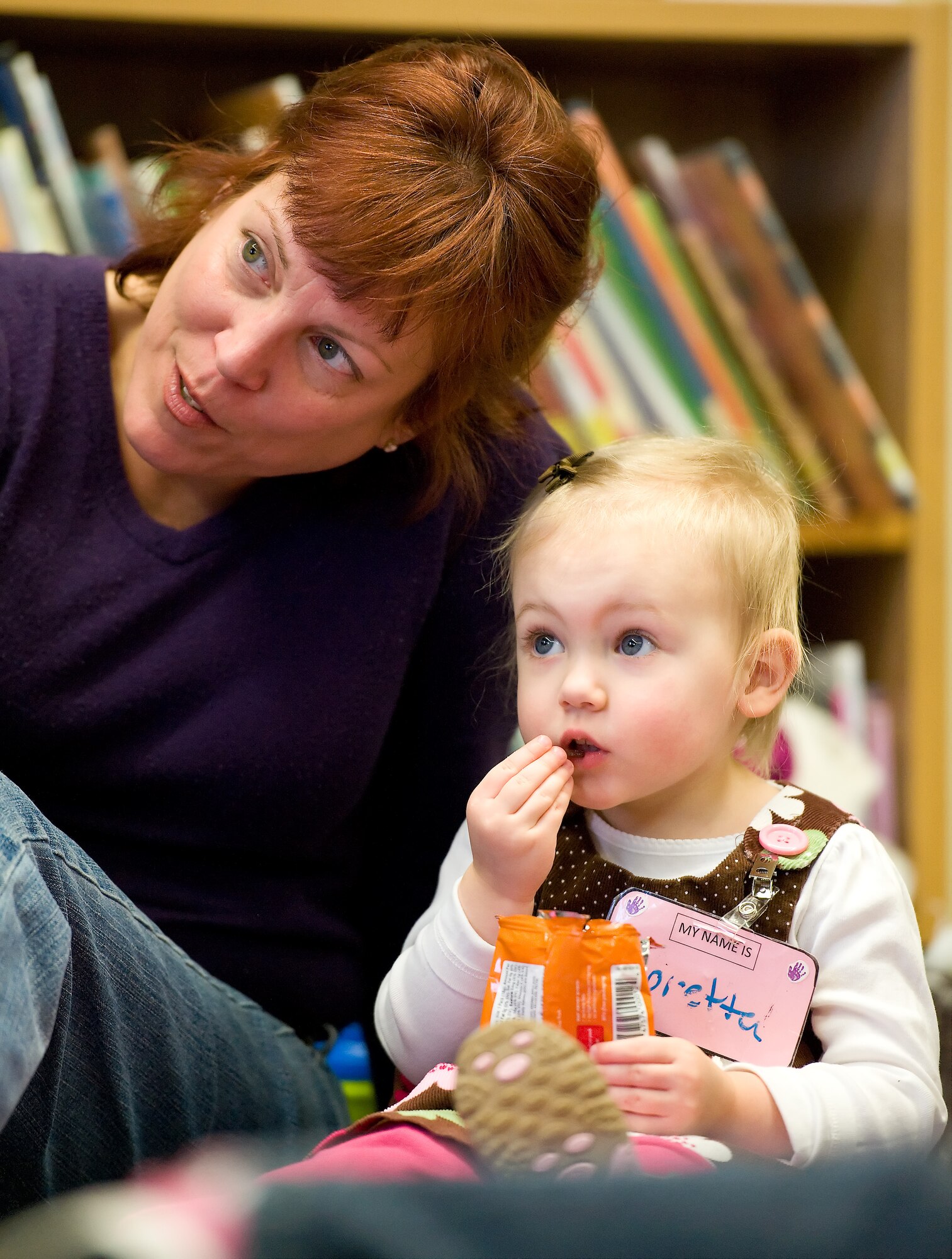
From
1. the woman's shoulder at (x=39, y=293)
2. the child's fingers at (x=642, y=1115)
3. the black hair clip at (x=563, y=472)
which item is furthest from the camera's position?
the woman's shoulder at (x=39, y=293)

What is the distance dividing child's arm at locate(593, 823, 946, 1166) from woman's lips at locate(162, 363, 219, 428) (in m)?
0.50

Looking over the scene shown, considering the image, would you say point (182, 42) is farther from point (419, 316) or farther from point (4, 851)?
point (4, 851)

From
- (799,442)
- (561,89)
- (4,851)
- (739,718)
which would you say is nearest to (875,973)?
(739,718)

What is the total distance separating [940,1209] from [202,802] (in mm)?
667

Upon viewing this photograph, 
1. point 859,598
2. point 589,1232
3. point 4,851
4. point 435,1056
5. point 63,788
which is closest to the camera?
point 589,1232

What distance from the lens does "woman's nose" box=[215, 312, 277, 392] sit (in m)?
0.83

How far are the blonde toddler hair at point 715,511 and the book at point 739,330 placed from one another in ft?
1.99

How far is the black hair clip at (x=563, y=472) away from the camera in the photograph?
2.81 ft

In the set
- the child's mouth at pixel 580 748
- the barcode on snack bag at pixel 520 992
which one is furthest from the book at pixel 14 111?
the barcode on snack bag at pixel 520 992

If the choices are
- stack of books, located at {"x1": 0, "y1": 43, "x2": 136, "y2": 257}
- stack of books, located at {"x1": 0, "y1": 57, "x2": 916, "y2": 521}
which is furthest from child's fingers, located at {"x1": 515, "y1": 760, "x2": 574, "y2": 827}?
stack of books, located at {"x1": 0, "y1": 43, "x2": 136, "y2": 257}

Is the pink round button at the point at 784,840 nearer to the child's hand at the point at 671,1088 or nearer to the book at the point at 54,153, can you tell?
the child's hand at the point at 671,1088

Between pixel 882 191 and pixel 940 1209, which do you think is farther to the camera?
pixel 882 191

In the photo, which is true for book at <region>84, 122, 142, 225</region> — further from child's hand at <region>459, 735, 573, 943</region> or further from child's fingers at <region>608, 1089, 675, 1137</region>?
child's fingers at <region>608, 1089, 675, 1137</region>

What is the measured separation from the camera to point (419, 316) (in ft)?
2.79
